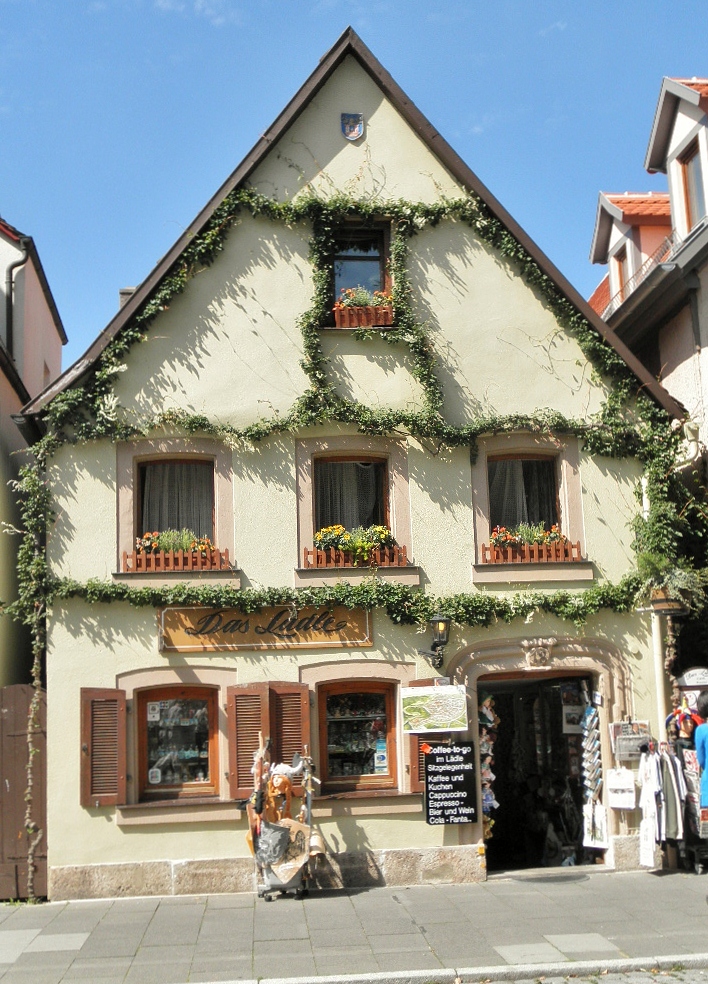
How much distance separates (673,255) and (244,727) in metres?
8.90

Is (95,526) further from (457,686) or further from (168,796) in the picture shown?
(457,686)

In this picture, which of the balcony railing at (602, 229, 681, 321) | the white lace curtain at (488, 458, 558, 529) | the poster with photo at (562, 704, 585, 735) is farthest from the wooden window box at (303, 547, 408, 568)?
the balcony railing at (602, 229, 681, 321)

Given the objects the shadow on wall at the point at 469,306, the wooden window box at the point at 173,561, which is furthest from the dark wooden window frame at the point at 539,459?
the wooden window box at the point at 173,561

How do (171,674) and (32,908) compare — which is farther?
(171,674)

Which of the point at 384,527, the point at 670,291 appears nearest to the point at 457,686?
the point at 384,527

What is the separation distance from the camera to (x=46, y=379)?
70.7ft

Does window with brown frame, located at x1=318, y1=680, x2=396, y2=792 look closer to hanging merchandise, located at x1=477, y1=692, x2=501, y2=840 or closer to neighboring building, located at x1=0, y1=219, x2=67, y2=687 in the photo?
hanging merchandise, located at x1=477, y1=692, x2=501, y2=840

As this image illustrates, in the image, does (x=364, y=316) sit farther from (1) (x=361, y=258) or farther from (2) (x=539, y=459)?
(2) (x=539, y=459)

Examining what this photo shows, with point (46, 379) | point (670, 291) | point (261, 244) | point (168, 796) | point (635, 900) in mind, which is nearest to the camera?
point (635, 900)

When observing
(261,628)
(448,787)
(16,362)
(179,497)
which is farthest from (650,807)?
(16,362)

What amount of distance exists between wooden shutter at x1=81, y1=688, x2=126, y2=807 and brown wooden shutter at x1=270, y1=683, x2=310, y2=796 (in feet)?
6.02

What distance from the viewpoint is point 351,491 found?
1423cm

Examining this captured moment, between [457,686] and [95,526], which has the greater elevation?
Answer: [95,526]

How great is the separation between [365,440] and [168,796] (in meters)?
5.10
